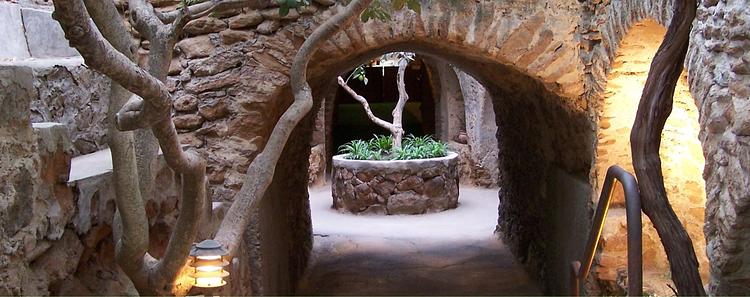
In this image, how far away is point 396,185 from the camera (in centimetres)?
891

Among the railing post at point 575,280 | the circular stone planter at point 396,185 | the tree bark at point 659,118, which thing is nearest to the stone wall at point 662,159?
the tree bark at point 659,118

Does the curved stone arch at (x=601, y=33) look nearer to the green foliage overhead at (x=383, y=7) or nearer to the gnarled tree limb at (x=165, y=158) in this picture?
the green foliage overhead at (x=383, y=7)

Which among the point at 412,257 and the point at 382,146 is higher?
the point at 382,146

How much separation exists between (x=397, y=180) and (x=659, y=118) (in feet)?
20.5

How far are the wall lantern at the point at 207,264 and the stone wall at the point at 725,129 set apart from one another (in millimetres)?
1510

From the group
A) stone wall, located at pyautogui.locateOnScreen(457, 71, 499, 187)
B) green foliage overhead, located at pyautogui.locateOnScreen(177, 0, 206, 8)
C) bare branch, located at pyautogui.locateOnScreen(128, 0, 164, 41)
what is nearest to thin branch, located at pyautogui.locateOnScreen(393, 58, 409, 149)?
stone wall, located at pyautogui.locateOnScreen(457, 71, 499, 187)

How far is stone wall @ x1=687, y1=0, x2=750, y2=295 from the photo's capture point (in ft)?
7.02

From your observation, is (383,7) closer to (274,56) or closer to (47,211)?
(274,56)

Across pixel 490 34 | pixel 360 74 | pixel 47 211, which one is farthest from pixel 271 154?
pixel 360 74

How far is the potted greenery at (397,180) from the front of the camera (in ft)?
29.1

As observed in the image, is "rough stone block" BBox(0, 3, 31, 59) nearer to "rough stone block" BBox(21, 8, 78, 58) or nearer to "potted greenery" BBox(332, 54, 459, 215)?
"rough stone block" BBox(21, 8, 78, 58)

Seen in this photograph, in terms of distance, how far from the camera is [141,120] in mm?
1630

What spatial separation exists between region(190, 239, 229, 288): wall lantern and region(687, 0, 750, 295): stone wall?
1510 millimetres

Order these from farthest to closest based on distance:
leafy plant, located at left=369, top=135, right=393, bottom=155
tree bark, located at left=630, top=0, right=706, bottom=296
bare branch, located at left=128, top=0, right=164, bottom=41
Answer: leafy plant, located at left=369, top=135, right=393, bottom=155, tree bark, located at left=630, top=0, right=706, bottom=296, bare branch, located at left=128, top=0, right=164, bottom=41
